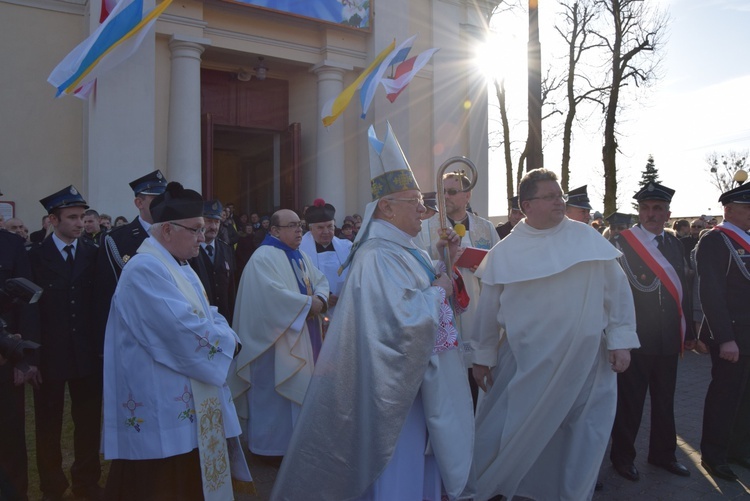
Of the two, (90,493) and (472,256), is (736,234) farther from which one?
(90,493)

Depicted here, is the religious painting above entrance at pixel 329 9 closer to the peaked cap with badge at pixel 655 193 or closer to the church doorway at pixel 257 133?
the church doorway at pixel 257 133

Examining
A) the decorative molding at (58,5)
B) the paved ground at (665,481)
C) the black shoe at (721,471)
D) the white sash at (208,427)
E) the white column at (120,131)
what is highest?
the decorative molding at (58,5)

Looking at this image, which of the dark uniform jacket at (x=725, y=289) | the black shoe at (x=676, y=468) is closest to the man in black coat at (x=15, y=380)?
the black shoe at (x=676, y=468)

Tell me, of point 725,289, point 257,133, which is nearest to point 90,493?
point 725,289

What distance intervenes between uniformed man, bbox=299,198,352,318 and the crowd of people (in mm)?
717

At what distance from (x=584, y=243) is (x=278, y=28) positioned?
1086 cm

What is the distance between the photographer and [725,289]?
498 centimetres

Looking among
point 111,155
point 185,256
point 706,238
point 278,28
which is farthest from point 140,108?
point 706,238

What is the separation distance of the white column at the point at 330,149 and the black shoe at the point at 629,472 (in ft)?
31.4

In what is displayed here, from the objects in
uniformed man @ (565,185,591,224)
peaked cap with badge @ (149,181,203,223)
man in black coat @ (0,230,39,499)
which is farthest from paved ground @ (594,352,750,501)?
man in black coat @ (0,230,39,499)

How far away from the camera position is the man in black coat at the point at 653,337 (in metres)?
4.89

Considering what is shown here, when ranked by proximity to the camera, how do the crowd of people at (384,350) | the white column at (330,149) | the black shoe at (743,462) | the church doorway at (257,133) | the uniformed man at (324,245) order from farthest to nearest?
1. the church doorway at (257,133)
2. the white column at (330,149)
3. the uniformed man at (324,245)
4. the black shoe at (743,462)
5. the crowd of people at (384,350)

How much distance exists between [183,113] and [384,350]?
9.84 m

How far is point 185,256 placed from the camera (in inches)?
133
